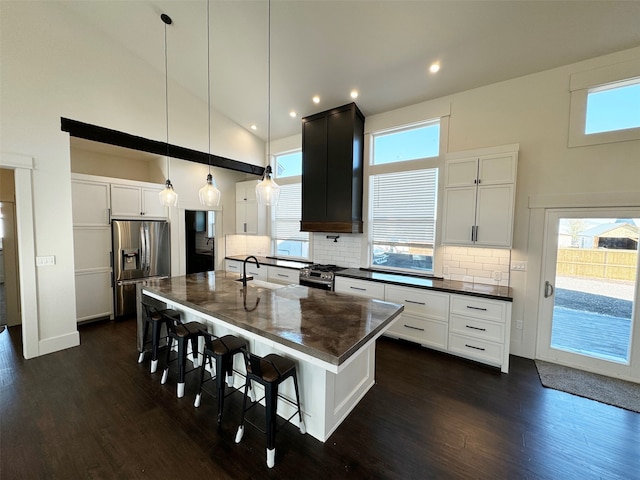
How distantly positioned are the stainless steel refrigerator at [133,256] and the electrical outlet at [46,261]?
111 centimetres

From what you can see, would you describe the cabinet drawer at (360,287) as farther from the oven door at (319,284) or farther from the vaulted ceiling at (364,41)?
the vaulted ceiling at (364,41)

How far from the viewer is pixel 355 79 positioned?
3402mm

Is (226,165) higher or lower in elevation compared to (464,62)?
lower

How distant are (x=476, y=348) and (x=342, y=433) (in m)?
1.92

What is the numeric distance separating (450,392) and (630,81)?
3630mm

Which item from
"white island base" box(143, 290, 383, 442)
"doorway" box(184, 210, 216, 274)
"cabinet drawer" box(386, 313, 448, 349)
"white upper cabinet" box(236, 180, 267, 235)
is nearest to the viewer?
"white island base" box(143, 290, 383, 442)

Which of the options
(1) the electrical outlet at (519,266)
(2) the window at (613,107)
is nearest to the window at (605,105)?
(2) the window at (613,107)

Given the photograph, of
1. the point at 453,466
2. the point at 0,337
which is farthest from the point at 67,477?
the point at 0,337

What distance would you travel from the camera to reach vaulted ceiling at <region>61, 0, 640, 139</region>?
236 centimetres

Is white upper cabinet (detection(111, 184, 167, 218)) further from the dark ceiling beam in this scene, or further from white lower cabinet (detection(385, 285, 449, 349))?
white lower cabinet (detection(385, 285, 449, 349))

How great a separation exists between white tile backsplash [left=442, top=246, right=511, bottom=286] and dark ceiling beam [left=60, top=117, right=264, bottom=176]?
427cm

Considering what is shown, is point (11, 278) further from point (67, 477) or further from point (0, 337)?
A: point (67, 477)

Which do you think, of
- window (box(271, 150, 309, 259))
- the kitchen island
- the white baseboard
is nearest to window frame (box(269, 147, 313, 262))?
window (box(271, 150, 309, 259))

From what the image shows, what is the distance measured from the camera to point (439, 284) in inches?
129
